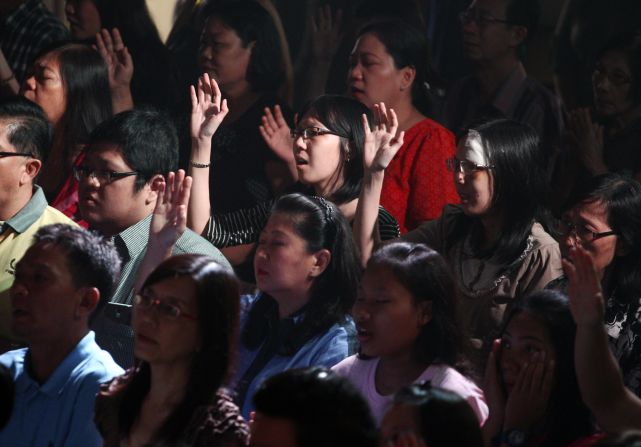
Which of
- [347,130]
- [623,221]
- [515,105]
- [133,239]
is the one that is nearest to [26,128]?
[133,239]

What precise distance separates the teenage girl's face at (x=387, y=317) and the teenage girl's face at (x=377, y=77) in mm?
1507

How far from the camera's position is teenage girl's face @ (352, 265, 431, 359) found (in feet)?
10.9

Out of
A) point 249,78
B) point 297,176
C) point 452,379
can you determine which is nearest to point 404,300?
point 452,379

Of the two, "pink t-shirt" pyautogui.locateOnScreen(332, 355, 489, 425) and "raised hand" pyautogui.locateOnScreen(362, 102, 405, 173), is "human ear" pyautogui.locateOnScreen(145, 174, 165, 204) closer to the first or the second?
"raised hand" pyautogui.locateOnScreen(362, 102, 405, 173)

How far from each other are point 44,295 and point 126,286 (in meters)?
0.70

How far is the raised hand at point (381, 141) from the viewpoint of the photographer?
4.20 meters

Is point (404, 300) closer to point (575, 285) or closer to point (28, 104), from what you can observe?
point (575, 285)

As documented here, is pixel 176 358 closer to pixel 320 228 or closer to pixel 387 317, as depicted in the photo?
pixel 387 317

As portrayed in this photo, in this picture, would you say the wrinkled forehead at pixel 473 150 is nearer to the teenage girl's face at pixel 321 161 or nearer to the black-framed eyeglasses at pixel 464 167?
the black-framed eyeglasses at pixel 464 167

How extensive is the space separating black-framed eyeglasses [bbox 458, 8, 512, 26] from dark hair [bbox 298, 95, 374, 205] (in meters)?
0.64

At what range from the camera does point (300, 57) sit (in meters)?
5.12

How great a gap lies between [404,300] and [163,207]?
0.83 meters

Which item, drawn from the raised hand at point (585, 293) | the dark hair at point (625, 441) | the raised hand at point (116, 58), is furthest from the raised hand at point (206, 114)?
the dark hair at point (625, 441)

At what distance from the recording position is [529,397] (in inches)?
119
